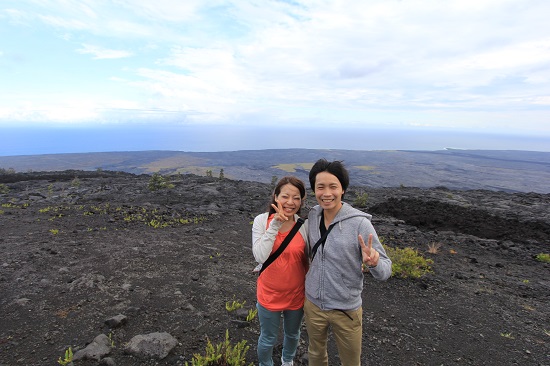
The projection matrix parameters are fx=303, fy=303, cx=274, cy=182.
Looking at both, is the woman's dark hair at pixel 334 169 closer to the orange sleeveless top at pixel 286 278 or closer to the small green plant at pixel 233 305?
the orange sleeveless top at pixel 286 278

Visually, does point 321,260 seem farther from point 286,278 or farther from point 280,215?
point 280,215

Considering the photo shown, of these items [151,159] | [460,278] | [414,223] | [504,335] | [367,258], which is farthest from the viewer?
[151,159]

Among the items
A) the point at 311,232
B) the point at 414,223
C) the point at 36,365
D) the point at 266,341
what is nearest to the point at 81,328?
the point at 36,365

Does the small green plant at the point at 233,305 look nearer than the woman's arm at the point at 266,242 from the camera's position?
No

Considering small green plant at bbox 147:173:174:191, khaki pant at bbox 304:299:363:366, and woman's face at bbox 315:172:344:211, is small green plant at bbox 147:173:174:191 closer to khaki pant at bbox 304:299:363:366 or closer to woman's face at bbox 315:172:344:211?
khaki pant at bbox 304:299:363:366

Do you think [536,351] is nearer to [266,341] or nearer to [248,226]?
[266,341]

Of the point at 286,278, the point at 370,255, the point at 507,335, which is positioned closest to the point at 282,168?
the point at 507,335

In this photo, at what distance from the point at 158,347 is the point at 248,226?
8.53 m

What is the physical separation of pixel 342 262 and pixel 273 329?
1195 mm

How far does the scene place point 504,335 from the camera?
17.6 feet

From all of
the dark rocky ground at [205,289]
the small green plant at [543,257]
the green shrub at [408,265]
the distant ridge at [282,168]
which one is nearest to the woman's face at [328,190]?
the dark rocky ground at [205,289]

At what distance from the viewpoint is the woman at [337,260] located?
9.70 feet

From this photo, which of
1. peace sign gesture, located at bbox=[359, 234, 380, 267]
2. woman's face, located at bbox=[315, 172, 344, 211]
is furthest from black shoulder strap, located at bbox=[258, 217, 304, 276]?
peace sign gesture, located at bbox=[359, 234, 380, 267]

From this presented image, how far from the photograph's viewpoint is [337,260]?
2.98 metres
